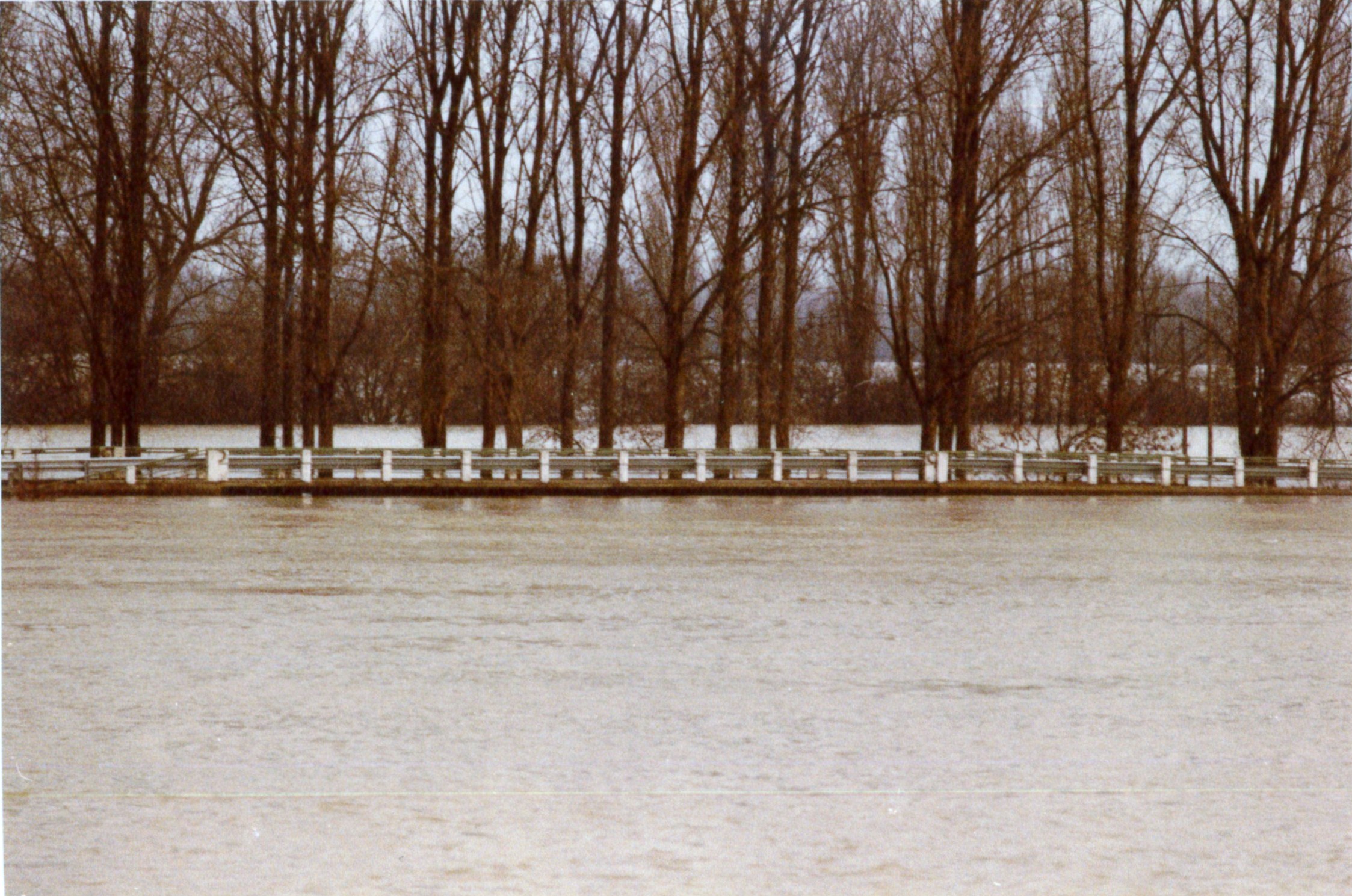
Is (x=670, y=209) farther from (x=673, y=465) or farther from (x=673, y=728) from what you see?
(x=673, y=728)

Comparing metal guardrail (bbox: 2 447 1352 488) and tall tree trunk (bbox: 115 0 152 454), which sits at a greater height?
tall tree trunk (bbox: 115 0 152 454)

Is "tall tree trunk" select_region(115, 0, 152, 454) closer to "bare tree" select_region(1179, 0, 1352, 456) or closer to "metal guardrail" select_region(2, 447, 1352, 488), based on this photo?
"metal guardrail" select_region(2, 447, 1352, 488)

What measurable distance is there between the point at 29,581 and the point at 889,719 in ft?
34.2

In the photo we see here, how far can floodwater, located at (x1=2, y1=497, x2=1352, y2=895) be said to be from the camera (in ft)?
19.9

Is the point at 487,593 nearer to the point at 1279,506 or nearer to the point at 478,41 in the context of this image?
the point at 1279,506

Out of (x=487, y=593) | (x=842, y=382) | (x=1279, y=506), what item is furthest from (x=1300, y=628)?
(x=842, y=382)

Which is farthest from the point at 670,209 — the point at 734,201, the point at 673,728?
the point at 673,728

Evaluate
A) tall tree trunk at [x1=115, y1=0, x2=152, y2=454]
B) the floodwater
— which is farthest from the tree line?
the floodwater

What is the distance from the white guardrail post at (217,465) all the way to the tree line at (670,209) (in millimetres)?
3867

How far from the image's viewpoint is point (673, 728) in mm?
8516

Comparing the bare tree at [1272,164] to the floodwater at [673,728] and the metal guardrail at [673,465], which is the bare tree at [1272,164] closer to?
the metal guardrail at [673,465]

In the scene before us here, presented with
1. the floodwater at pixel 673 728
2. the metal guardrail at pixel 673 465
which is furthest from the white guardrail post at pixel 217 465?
the floodwater at pixel 673 728

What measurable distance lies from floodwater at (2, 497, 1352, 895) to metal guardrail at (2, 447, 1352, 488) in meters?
15.9

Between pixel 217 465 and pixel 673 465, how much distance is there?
386 inches
